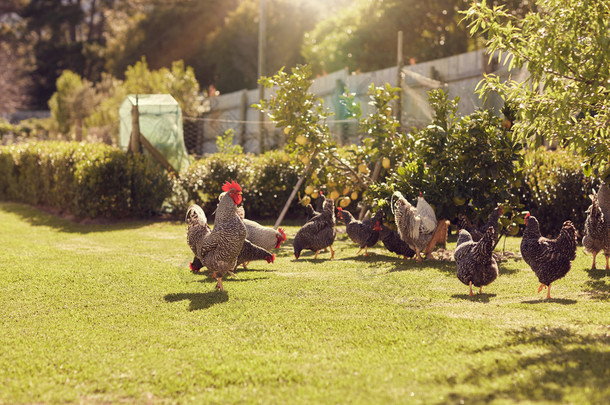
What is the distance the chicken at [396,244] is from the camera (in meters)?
9.51

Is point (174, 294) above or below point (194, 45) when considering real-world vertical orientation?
below

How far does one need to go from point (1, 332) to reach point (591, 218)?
281 inches

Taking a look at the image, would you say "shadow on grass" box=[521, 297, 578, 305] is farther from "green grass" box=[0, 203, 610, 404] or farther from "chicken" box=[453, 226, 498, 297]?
"chicken" box=[453, 226, 498, 297]

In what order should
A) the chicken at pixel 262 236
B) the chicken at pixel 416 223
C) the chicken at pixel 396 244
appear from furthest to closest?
the chicken at pixel 396 244 → the chicken at pixel 262 236 → the chicken at pixel 416 223

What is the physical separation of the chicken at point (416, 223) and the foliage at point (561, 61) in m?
3.24

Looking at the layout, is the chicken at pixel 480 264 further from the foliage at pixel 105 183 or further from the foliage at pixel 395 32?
the foliage at pixel 395 32

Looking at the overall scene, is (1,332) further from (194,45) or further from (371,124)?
(194,45)

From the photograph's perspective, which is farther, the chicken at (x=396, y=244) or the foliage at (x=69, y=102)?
the foliage at (x=69, y=102)

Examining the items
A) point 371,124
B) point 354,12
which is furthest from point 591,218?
point 354,12

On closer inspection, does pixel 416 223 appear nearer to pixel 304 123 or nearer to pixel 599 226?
pixel 599 226

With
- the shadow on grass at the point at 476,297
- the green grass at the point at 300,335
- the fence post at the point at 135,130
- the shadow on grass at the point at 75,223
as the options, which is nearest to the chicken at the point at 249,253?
the green grass at the point at 300,335

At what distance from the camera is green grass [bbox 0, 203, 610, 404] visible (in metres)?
4.11

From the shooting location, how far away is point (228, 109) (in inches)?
1160

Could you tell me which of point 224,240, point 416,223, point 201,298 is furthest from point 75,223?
point 416,223
